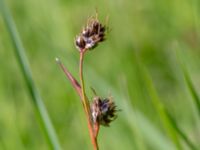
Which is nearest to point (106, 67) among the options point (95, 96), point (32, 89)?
point (32, 89)

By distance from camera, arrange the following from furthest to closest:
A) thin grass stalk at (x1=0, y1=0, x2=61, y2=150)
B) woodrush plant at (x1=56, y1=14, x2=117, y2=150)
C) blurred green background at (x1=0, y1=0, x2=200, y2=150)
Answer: blurred green background at (x1=0, y1=0, x2=200, y2=150) < thin grass stalk at (x1=0, y1=0, x2=61, y2=150) < woodrush plant at (x1=56, y1=14, x2=117, y2=150)

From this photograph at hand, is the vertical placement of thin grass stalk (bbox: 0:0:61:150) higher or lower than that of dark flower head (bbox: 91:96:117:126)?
higher

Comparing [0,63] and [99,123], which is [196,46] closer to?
[0,63]

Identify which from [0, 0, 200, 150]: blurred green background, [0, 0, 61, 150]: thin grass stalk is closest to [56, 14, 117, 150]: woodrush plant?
[0, 0, 61, 150]: thin grass stalk

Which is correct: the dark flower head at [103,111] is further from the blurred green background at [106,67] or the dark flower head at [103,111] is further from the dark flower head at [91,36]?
the blurred green background at [106,67]

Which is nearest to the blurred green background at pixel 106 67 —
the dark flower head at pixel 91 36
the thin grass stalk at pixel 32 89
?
the thin grass stalk at pixel 32 89

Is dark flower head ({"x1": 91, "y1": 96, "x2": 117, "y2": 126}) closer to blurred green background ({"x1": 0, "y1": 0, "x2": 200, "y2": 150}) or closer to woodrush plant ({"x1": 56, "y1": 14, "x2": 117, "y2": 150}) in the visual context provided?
woodrush plant ({"x1": 56, "y1": 14, "x2": 117, "y2": 150})
